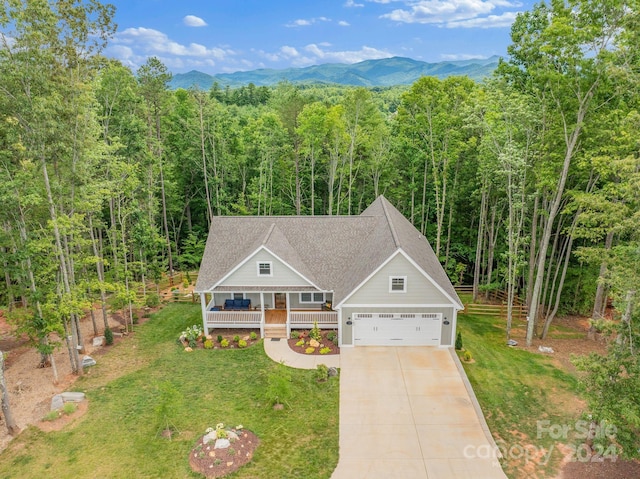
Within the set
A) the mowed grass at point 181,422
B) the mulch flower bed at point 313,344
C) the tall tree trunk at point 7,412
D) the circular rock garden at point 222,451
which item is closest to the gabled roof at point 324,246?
the mulch flower bed at point 313,344

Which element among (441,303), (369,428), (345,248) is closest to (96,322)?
(345,248)

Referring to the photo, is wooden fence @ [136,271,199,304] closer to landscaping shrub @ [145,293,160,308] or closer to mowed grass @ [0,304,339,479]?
landscaping shrub @ [145,293,160,308]

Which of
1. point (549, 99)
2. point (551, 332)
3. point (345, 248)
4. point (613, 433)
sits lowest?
point (551, 332)

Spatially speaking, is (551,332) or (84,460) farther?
(551,332)

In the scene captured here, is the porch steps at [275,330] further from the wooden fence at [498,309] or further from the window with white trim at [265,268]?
the wooden fence at [498,309]

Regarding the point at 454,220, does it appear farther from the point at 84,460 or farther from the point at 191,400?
the point at 84,460

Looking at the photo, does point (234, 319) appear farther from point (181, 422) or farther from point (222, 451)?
point (222, 451)

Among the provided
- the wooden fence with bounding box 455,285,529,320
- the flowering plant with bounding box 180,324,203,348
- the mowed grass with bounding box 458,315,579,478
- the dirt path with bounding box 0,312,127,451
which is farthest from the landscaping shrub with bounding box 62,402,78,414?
the wooden fence with bounding box 455,285,529,320

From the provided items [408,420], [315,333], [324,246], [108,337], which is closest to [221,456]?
[408,420]
